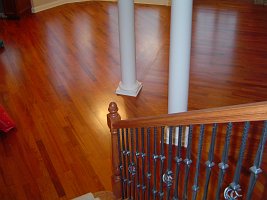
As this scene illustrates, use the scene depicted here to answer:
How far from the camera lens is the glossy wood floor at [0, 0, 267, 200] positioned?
3.52 m

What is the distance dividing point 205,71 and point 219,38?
4.43 ft

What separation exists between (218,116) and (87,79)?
13.1ft

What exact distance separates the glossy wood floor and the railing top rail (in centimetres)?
189

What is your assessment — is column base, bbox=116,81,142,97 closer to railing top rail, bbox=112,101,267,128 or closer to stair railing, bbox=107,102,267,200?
stair railing, bbox=107,102,267,200

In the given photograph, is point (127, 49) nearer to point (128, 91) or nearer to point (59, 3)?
point (128, 91)

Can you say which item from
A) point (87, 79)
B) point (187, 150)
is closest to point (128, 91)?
point (87, 79)

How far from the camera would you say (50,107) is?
445 centimetres

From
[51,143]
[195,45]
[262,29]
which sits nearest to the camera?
[51,143]

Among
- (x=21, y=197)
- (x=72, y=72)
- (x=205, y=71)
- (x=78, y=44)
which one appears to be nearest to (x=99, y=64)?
(x=72, y=72)

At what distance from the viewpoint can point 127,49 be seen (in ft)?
14.2

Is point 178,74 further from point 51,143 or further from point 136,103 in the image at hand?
point 51,143

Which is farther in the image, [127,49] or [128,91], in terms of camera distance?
[128,91]

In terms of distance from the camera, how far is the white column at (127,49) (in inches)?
161

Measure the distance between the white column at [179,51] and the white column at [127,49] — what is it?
1.18 m
